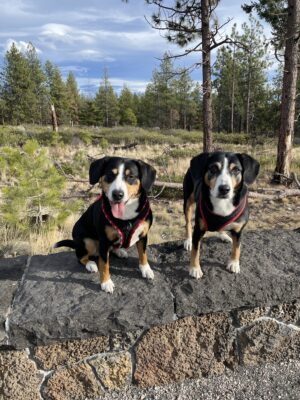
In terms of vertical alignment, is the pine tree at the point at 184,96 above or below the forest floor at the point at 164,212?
above

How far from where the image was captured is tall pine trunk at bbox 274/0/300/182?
9.12 metres

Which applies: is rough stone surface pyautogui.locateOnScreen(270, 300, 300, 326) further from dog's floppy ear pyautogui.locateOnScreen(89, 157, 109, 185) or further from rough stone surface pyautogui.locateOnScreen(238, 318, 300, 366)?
dog's floppy ear pyautogui.locateOnScreen(89, 157, 109, 185)

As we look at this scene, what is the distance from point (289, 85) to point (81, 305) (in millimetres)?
9110

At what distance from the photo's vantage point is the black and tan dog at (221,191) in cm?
259

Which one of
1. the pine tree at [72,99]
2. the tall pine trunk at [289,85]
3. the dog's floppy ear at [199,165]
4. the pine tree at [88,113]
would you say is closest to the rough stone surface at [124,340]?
the dog's floppy ear at [199,165]

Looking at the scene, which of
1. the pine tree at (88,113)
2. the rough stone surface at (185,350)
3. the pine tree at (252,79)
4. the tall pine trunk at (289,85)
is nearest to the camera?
the rough stone surface at (185,350)

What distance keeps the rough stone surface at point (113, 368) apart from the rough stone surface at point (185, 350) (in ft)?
0.30

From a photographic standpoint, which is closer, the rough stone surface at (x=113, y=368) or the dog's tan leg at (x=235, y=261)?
the rough stone surface at (x=113, y=368)

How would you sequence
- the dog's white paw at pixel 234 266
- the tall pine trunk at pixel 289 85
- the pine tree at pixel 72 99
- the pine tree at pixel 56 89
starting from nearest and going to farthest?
the dog's white paw at pixel 234 266 < the tall pine trunk at pixel 289 85 < the pine tree at pixel 56 89 < the pine tree at pixel 72 99

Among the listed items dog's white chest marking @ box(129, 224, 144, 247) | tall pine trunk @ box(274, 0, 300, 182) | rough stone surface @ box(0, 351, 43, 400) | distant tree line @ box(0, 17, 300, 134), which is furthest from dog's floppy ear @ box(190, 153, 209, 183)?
distant tree line @ box(0, 17, 300, 134)

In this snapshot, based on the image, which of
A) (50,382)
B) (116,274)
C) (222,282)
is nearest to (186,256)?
(222,282)

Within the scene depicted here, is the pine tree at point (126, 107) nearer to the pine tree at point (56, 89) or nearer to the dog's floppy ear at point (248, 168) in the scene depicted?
the pine tree at point (56, 89)

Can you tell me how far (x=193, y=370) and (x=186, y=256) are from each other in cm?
101

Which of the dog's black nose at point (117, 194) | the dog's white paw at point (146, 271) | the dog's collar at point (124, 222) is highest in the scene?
the dog's black nose at point (117, 194)
